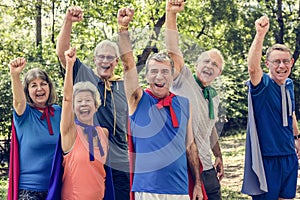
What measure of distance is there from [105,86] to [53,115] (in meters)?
0.49

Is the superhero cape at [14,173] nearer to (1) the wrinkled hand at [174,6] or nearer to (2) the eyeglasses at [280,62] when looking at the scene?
(1) the wrinkled hand at [174,6]

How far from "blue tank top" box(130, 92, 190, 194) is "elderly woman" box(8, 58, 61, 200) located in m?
0.77

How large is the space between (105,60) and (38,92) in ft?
1.97

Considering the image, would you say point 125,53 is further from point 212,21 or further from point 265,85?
point 212,21

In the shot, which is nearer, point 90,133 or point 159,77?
point 159,77

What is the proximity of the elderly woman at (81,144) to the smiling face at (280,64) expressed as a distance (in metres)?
1.60

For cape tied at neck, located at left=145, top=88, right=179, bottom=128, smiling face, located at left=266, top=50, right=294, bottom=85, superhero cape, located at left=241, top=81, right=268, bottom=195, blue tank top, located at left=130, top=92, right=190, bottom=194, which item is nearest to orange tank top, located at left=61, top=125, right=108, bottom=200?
blue tank top, located at left=130, top=92, right=190, bottom=194

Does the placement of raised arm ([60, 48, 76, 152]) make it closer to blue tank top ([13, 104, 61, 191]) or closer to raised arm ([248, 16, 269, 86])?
blue tank top ([13, 104, 61, 191])

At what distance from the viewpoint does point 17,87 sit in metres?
4.11

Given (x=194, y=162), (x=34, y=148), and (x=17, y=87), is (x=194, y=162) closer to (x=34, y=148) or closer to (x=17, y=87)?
(x=34, y=148)

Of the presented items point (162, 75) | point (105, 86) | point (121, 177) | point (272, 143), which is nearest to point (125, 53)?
point (162, 75)

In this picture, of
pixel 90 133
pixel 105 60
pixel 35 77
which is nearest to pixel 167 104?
pixel 90 133

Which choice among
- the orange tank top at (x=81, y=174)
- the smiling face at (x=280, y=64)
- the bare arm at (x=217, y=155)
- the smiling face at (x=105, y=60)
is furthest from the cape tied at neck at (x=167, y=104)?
the smiling face at (x=280, y=64)

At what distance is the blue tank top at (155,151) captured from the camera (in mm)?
3658
